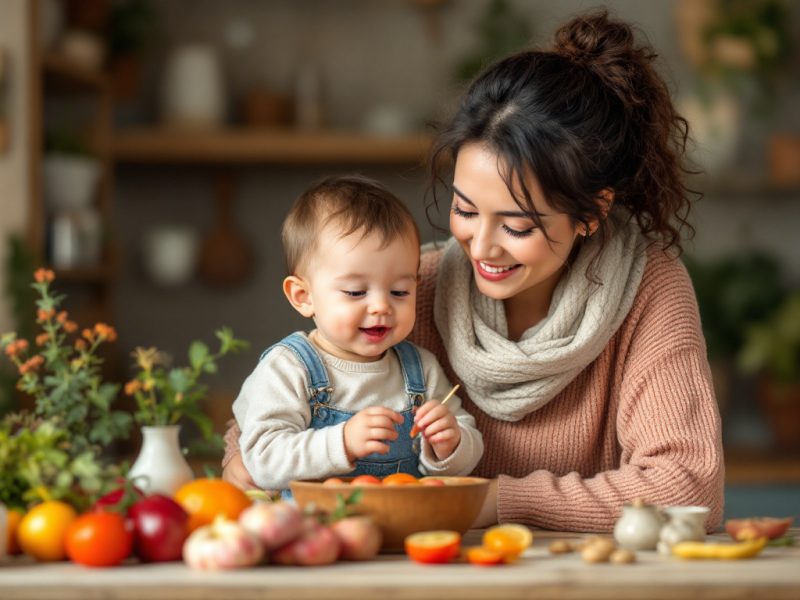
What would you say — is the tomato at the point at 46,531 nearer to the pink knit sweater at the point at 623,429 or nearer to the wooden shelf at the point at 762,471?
the pink knit sweater at the point at 623,429

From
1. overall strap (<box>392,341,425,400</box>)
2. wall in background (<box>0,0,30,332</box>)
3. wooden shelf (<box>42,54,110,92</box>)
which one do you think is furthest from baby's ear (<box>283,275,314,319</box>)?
wooden shelf (<box>42,54,110,92</box>)

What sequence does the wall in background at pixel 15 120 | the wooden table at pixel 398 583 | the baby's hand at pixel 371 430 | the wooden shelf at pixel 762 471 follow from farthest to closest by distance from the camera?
the wooden shelf at pixel 762 471, the wall in background at pixel 15 120, the baby's hand at pixel 371 430, the wooden table at pixel 398 583

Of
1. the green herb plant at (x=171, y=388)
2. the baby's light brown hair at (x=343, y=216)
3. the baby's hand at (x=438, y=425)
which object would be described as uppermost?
the baby's light brown hair at (x=343, y=216)

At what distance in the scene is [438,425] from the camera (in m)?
1.51

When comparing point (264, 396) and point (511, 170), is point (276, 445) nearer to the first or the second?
point (264, 396)

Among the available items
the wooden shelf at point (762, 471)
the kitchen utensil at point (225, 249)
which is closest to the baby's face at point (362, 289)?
the wooden shelf at point (762, 471)

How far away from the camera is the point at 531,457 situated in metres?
1.91

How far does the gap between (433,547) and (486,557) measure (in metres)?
0.06

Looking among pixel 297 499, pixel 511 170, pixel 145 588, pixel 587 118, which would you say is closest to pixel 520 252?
pixel 511 170

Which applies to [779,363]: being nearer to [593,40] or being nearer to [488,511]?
[593,40]

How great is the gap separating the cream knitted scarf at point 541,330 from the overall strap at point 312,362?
296mm

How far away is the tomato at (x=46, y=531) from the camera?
1.22 m

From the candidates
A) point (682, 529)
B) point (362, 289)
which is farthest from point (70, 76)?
point (682, 529)

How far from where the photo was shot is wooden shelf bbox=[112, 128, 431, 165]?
457 centimetres
